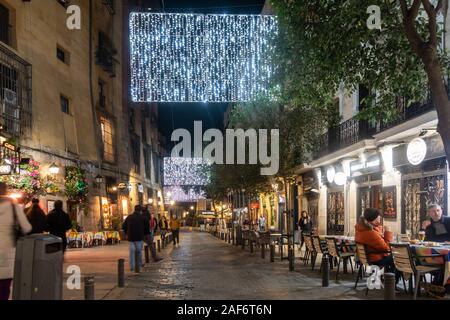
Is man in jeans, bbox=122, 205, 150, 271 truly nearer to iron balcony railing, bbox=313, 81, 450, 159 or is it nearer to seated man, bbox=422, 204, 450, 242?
iron balcony railing, bbox=313, 81, 450, 159

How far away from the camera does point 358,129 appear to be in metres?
21.9

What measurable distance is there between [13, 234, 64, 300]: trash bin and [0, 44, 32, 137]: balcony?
11461 mm

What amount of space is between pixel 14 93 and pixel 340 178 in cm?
1397

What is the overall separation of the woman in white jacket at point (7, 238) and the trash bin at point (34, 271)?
0.09m

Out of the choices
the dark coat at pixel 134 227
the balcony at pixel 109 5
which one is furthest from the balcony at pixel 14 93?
the balcony at pixel 109 5

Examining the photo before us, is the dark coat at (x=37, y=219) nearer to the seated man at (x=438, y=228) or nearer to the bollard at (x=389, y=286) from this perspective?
the bollard at (x=389, y=286)

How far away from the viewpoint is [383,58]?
11797mm

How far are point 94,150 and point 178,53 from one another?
33.2 feet

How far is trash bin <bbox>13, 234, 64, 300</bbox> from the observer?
262 inches

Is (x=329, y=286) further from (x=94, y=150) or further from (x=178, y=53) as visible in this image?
(x=94, y=150)

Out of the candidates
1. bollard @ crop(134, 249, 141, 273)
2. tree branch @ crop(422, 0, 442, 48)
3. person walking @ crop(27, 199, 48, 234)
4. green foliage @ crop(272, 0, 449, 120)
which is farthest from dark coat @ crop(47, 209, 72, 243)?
tree branch @ crop(422, 0, 442, 48)

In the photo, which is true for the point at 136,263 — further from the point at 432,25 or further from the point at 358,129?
the point at 358,129

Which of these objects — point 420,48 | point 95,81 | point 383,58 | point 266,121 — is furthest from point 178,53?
point 420,48

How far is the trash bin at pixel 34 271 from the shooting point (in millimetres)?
6645
